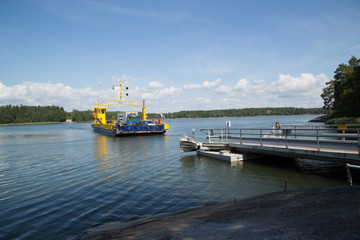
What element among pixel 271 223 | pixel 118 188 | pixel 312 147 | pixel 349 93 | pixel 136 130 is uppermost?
pixel 349 93

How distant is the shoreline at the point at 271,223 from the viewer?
382 centimetres

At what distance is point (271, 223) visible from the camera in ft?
14.5

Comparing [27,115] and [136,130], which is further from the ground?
[27,115]

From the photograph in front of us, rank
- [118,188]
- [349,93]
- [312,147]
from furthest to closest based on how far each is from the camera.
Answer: [349,93]
[312,147]
[118,188]

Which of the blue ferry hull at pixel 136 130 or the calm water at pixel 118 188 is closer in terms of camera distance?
the calm water at pixel 118 188

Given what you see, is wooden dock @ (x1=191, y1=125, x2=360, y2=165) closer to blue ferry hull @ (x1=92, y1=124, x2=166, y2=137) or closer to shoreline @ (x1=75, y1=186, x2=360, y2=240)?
shoreline @ (x1=75, y1=186, x2=360, y2=240)

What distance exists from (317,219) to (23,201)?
32.0ft

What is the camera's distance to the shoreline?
3.82 metres

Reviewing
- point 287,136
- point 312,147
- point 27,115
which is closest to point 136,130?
point 287,136

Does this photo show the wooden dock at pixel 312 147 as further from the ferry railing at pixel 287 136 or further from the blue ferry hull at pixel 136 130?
the blue ferry hull at pixel 136 130

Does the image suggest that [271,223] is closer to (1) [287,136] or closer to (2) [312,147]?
(2) [312,147]

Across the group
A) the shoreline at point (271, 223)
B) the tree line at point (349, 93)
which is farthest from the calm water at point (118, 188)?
the tree line at point (349, 93)

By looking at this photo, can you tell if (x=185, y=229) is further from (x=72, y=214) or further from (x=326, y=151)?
(x=326, y=151)

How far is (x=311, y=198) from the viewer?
569 centimetres
